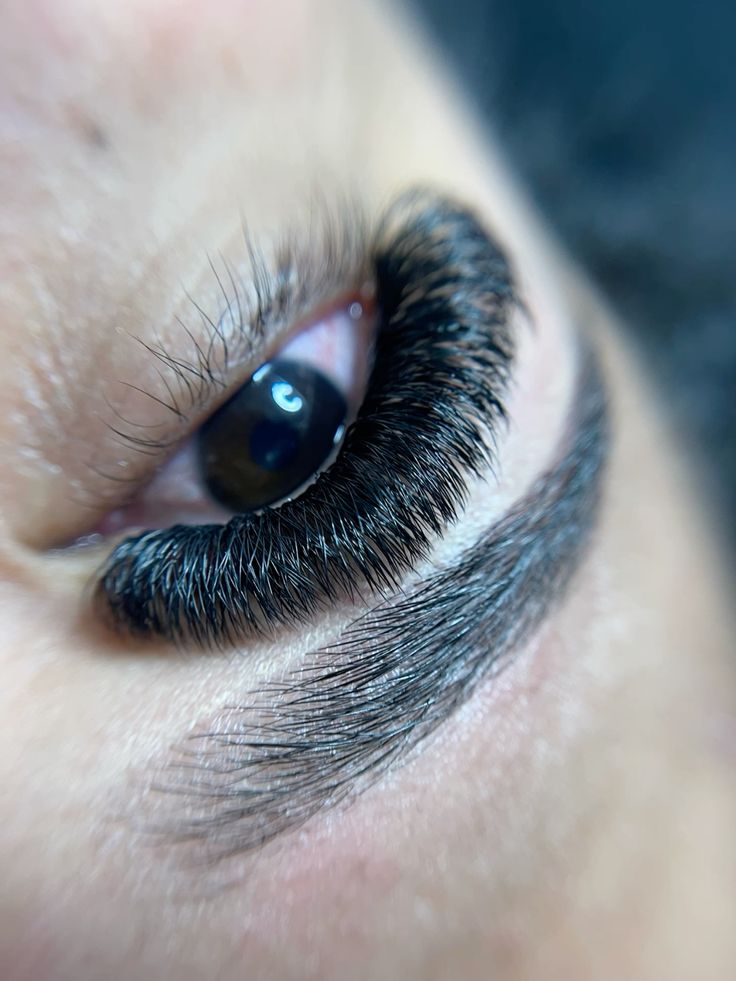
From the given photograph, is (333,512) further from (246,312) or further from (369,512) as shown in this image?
(246,312)

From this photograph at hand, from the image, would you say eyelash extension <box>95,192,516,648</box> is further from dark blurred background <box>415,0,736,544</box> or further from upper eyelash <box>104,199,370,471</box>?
dark blurred background <box>415,0,736,544</box>

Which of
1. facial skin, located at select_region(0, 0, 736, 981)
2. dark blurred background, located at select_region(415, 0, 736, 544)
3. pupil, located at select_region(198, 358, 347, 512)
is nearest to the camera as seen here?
facial skin, located at select_region(0, 0, 736, 981)

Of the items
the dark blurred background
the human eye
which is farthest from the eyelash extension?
the dark blurred background

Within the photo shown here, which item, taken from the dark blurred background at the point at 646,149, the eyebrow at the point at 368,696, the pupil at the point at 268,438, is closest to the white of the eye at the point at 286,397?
the pupil at the point at 268,438

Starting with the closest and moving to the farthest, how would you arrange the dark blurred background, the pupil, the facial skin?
the facial skin
the pupil
the dark blurred background

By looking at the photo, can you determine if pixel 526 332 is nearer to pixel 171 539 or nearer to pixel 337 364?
pixel 337 364

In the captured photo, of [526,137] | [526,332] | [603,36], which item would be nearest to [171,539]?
[526,332]

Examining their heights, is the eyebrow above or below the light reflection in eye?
below

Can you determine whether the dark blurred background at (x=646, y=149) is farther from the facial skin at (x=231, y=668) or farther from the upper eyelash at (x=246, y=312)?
the upper eyelash at (x=246, y=312)
